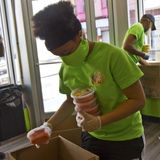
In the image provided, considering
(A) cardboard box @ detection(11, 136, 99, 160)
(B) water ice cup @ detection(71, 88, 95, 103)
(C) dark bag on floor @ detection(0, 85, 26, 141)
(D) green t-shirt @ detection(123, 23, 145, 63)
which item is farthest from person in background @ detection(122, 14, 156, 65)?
(B) water ice cup @ detection(71, 88, 95, 103)

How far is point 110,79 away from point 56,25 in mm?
276

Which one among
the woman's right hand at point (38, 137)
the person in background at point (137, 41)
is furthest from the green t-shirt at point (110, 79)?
the person in background at point (137, 41)

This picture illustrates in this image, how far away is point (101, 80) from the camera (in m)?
1.04

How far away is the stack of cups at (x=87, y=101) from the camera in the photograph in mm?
1023

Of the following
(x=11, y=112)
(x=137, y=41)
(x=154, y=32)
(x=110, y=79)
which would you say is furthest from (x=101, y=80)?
(x=154, y=32)

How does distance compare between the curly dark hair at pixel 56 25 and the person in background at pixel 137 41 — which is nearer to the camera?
the curly dark hair at pixel 56 25

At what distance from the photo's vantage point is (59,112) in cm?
126

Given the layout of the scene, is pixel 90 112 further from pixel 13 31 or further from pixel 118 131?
pixel 13 31

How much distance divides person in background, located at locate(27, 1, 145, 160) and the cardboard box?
91 millimetres

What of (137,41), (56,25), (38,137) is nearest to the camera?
(56,25)

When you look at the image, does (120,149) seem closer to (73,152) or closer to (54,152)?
(73,152)

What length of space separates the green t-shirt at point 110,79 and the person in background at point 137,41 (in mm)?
2243

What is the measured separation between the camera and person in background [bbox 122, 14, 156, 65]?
333 cm

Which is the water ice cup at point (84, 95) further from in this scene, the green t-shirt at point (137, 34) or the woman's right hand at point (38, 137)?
the green t-shirt at point (137, 34)
